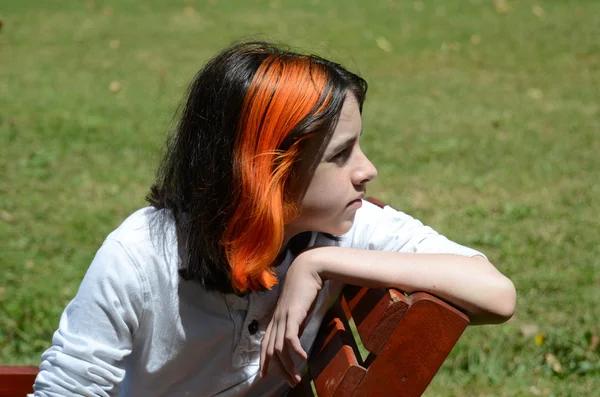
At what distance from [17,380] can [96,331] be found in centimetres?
45

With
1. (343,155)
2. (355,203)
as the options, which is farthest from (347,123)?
(355,203)

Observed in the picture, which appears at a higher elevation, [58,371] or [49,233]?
[58,371]

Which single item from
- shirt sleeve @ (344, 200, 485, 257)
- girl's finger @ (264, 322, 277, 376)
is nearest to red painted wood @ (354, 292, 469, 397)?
girl's finger @ (264, 322, 277, 376)

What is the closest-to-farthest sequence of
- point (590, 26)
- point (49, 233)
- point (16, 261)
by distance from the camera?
point (16, 261)
point (49, 233)
point (590, 26)

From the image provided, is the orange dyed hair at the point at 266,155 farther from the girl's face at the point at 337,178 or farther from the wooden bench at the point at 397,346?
the wooden bench at the point at 397,346

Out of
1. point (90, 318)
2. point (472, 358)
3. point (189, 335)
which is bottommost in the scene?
point (472, 358)

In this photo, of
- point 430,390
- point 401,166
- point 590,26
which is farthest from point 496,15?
point 430,390

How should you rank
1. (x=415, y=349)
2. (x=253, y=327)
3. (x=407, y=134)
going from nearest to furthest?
(x=415, y=349)
(x=253, y=327)
(x=407, y=134)

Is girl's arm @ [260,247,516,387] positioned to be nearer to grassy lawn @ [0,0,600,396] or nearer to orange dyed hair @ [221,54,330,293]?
orange dyed hair @ [221,54,330,293]

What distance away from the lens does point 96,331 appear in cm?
182

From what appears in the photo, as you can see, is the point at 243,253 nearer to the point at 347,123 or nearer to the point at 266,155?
the point at 266,155

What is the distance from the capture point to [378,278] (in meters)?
1.73

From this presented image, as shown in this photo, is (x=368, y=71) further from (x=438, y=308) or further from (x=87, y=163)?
(x=438, y=308)

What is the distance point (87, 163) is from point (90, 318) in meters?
3.88
